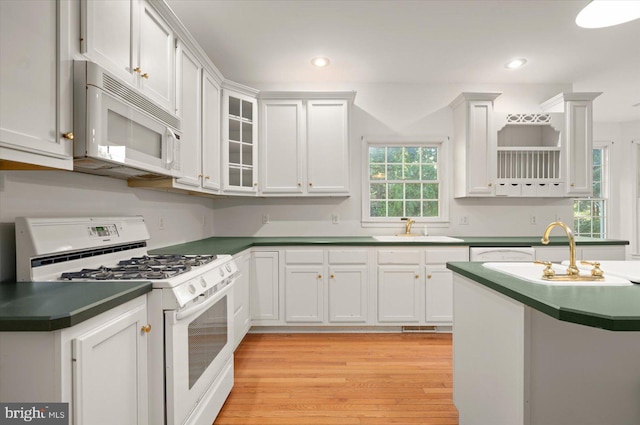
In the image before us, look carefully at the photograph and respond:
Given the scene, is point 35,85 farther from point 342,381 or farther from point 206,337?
point 342,381

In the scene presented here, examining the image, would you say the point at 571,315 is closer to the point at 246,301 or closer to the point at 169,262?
the point at 169,262

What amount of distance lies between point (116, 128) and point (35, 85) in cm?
37

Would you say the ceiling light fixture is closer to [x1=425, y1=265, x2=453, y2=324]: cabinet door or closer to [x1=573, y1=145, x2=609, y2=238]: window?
[x1=425, y1=265, x2=453, y2=324]: cabinet door

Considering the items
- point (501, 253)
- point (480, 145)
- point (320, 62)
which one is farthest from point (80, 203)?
point (480, 145)

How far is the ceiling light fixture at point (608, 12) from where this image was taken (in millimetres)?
1335

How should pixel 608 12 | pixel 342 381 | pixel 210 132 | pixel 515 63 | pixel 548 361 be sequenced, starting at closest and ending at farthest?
1. pixel 548 361
2. pixel 608 12
3. pixel 342 381
4. pixel 210 132
5. pixel 515 63

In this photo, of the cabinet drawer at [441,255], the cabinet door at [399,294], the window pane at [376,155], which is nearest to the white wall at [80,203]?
the cabinet door at [399,294]

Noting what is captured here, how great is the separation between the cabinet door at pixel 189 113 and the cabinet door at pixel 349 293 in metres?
1.61

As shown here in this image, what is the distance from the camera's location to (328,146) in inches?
141

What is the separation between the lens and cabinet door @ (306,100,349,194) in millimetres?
3580

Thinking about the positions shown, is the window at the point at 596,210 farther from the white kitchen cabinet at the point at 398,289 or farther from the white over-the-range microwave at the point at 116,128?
the white over-the-range microwave at the point at 116,128

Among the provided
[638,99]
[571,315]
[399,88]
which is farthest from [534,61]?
[571,315]

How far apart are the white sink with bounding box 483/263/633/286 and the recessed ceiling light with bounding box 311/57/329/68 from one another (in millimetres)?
2519

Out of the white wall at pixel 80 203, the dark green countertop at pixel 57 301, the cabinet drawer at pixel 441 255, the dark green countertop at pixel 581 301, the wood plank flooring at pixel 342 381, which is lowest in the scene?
the wood plank flooring at pixel 342 381
